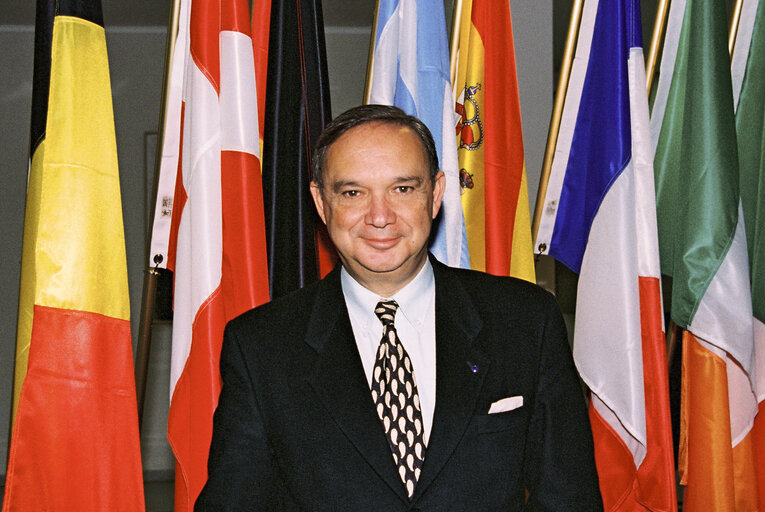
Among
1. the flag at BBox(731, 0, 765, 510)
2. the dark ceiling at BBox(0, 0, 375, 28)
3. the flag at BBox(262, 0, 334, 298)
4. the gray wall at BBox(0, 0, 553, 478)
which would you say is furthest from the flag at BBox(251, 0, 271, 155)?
the gray wall at BBox(0, 0, 553, 478)

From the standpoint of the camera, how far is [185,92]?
2.46m

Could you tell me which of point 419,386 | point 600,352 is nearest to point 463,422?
point 419,386

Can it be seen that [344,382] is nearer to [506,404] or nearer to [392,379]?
[392,379]

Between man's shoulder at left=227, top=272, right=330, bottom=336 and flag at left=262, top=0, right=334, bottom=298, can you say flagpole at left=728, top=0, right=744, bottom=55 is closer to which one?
flag at left=262, top=0, right=334, bottom=298

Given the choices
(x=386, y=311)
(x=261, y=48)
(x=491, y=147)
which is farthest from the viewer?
(x=491, y=147)

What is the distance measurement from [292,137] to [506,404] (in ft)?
4.28

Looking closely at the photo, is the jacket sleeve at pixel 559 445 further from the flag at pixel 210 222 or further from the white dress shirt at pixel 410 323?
the flag at pixel 210 222

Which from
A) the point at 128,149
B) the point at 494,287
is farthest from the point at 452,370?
the point at 128,149

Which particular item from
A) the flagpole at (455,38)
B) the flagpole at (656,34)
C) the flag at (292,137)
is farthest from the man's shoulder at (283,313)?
the flagpole at (656,34)

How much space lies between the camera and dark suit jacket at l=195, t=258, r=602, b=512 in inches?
58.7

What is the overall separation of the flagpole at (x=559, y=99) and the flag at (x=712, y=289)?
1.16 feet

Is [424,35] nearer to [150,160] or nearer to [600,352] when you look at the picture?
[600,352]

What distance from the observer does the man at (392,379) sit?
59.1 inches

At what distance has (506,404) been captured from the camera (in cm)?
155
